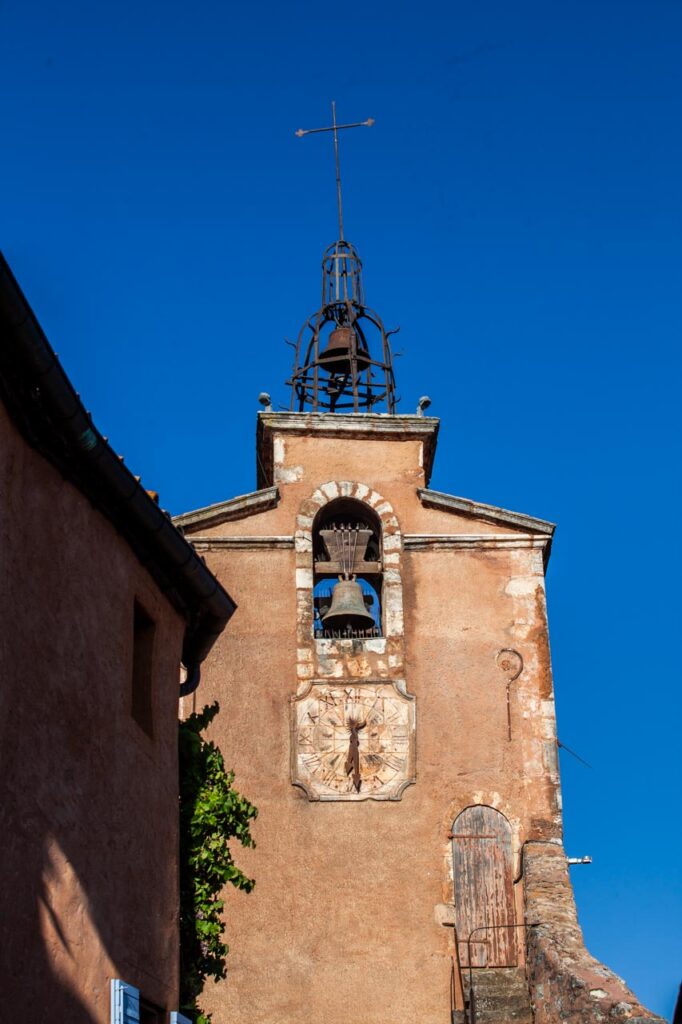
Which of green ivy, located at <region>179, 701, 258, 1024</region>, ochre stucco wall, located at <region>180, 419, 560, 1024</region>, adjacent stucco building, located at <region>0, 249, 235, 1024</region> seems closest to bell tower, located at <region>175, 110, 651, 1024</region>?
ochre stucco wall, located at <region>180, 419, 560, 1024</region>

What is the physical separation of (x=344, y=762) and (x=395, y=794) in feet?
2.19

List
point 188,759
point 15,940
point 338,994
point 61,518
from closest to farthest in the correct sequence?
point 15,940 < point 61,518 < point 188,759 < point 338,994

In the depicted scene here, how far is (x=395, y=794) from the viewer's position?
17906 mm

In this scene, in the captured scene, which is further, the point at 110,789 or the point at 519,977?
the point at 519,977

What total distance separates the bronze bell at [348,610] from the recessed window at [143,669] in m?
7.61

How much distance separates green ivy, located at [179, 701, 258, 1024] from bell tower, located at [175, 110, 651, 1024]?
504cm

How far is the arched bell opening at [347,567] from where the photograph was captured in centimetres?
1864

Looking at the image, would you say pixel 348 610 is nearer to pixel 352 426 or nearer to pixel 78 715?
pixel 352 426

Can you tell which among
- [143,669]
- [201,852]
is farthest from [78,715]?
[201,852]

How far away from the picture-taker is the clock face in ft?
58.9

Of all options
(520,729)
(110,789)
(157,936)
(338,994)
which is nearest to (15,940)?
(110,789)

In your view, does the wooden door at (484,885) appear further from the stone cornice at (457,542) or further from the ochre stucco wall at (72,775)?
the ochre stucco wall at (72,775)

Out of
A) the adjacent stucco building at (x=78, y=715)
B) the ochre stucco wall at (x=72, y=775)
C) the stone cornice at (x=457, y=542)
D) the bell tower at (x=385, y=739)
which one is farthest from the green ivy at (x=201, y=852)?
the stone cornice at (x=457, y=542)

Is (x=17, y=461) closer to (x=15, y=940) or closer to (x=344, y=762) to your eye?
(x=15, y=940)
